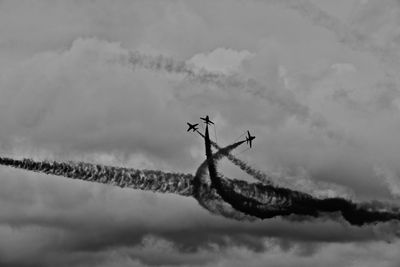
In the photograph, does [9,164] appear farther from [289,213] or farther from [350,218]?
[350,218]

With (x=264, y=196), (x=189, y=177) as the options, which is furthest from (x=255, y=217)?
(x=189, y=177)

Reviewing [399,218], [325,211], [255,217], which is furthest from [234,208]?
[399,218]

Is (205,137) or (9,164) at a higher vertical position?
(205,137)

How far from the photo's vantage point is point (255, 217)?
562 feet

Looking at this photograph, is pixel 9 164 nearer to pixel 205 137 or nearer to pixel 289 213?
pixel 205 137

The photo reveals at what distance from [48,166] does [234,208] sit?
35731mm

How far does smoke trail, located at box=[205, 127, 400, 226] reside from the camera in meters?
166

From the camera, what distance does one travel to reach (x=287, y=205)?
174500 millimetres

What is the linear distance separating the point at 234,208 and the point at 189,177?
10.4m

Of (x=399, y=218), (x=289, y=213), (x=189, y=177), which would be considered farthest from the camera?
(x=399, y=218)

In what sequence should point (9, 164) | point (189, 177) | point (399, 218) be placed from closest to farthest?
point (9, 164) → point (189, 177) → point (399, 218)

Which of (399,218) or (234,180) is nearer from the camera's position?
(234,180)

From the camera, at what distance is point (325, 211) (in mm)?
181250

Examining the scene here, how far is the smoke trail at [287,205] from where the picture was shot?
166m
